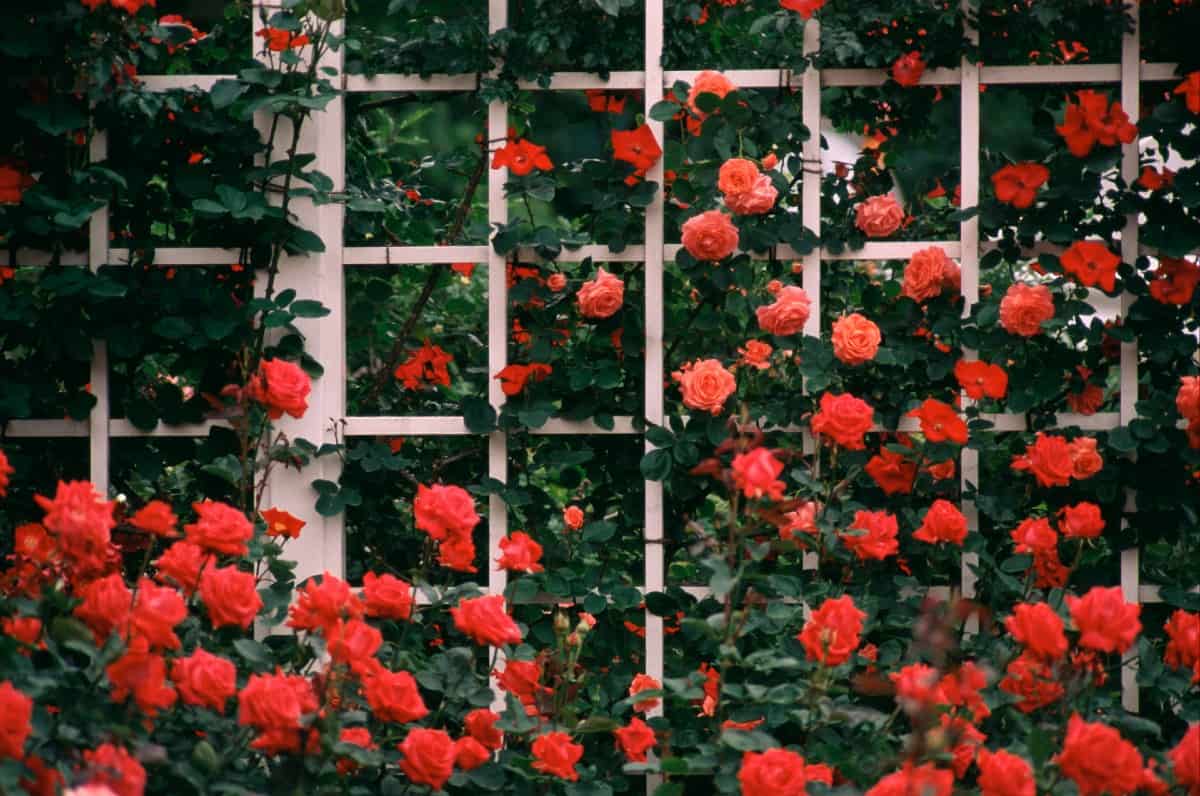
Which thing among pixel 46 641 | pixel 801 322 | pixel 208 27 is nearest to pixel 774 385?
pixel 801 322

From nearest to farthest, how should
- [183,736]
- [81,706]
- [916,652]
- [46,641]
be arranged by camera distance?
[81,706] < [46,641] < [183,736] < [916,652]

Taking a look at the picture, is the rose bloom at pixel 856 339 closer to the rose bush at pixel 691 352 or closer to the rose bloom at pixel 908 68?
the rose bush at pixel 691 352

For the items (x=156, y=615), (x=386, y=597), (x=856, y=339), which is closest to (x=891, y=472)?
(x=856, y=339)

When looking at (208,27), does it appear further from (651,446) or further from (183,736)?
(183,736)

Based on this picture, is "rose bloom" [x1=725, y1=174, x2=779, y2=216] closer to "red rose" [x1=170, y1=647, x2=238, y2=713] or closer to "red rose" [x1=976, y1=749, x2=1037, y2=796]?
"red rose" [x1=976, y1=749, x2=1037, y2=796]

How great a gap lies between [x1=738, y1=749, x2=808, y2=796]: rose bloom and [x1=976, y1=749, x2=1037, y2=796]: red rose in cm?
24

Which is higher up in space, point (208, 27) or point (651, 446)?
point (208, 27)

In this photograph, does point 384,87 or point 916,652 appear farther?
point 384,87

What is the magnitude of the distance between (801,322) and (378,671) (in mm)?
942

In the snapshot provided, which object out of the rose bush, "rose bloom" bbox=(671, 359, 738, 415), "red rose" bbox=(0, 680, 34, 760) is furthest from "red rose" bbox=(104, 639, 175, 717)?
"rose bloom" bbox=(671, 359, 738, 415)

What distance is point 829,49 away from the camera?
2.36 metres

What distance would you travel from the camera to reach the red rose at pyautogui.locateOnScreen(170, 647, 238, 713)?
1.76 m

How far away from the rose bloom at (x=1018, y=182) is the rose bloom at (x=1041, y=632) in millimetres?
815

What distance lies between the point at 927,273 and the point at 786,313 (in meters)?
0.27
